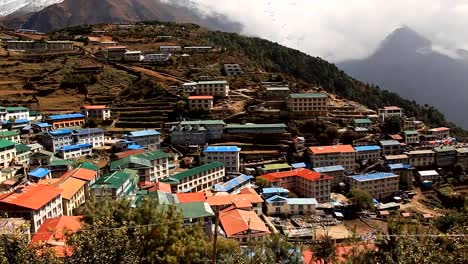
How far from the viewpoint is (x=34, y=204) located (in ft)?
56.2

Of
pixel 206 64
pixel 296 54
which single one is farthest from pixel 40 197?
pixel 296 54

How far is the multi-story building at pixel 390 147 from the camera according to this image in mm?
35719

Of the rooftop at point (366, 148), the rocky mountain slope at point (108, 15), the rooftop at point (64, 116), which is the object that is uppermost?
the rocky mountain slope at point (108, 15)

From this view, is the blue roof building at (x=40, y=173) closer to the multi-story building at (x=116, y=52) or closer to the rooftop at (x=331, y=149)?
the rooftop at (x=331, y=149)

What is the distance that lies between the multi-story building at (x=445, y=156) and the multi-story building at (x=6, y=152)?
109 ft

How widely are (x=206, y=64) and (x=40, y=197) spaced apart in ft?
121

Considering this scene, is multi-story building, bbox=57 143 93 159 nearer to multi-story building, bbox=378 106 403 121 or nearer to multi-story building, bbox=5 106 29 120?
multi-story building, bbox=5 106 29 120

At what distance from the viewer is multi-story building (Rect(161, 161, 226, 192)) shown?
26.3 metres

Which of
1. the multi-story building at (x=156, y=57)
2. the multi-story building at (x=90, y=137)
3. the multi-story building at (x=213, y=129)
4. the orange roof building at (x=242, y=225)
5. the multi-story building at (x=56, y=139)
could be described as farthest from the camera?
the multi-story building at (x=156, y=57)

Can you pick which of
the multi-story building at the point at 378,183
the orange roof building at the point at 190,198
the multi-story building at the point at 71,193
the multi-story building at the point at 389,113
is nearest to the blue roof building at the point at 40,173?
the multi-story building at the point at 71,193

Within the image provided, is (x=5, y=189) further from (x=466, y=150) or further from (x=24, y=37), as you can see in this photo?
(x=24, y=37)

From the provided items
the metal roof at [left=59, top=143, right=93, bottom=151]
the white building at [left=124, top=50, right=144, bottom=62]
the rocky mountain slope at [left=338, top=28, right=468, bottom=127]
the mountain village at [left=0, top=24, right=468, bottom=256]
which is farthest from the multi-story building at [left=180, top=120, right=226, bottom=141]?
the rocky mountain slope at [left=338, top=28, right=468, bottom=127]

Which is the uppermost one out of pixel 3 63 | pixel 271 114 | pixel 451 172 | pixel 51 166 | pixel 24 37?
pixel 24 37

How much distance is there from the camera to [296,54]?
74625 millimetres
